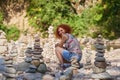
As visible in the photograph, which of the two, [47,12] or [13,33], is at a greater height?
[47,12]

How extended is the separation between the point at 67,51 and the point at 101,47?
1.84 m

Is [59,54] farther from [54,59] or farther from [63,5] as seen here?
[63,5]

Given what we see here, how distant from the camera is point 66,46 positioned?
816cm

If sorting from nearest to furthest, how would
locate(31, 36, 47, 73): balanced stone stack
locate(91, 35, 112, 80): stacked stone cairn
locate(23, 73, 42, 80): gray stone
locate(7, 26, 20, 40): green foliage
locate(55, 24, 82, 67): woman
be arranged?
locate(91, 35, 112, 80): stacked stone cairn, locate(23, 73, 42, 80): gray stone, locate(31, 36, 47, 73): balanced stone stack, locate(55, 24, 82, 67): woman, locate(7, 26, 20, 40): green foliage

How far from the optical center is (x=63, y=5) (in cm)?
1973

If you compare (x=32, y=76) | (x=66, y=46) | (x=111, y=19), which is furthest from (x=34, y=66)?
(x=111, y=19)

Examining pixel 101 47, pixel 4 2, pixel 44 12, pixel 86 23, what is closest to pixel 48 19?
pixel 44 12

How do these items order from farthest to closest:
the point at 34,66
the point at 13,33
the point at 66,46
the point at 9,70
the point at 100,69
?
1. the point at 13,33
2. the point at 66,46
3. the point at 34,66
4. the point at 100,69
5. the point at 9,70

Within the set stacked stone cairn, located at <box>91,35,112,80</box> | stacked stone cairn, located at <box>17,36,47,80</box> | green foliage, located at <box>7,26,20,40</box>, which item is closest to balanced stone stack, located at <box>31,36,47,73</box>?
stacked stone cairn, located at <box>17,36,47,80</box>

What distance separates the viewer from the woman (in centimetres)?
791

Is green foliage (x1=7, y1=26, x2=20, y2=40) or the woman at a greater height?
Answer: green foliage (x1=7, y1=26, x2=20, y2=40)

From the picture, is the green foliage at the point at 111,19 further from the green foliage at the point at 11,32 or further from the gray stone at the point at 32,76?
the gray stone at the point at 32,76

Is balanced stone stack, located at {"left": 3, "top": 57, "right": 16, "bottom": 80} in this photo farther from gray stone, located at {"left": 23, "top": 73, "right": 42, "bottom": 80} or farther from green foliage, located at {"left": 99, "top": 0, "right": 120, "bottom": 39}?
green foliage, located at {"left": 99, "top": 0, "right": 120, "bottom": 39}

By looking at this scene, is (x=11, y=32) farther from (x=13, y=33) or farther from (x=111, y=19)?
(x=111, y=19)
